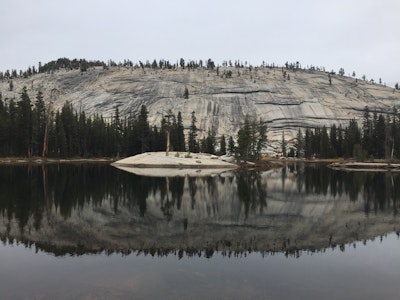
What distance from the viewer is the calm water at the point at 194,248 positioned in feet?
38.9

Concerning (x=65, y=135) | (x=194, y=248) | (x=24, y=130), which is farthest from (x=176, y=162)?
(x=194, y=248)

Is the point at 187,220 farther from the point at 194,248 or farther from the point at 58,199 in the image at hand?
the point at 58,199

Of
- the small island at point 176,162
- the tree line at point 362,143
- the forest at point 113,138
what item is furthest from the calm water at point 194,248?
the tree line at point 362,143

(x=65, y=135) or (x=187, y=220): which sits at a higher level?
(x=65, y=135)

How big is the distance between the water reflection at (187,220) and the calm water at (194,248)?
61mm

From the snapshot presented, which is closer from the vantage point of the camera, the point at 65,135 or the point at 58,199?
the point at 58,199

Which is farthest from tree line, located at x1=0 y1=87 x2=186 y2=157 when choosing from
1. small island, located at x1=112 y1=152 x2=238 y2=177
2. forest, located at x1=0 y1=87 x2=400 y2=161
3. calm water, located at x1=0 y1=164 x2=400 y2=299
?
calm water, located at x1=0 y1=164 x2=400 y2=299

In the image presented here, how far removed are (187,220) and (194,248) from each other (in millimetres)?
6008

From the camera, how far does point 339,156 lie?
148 meters

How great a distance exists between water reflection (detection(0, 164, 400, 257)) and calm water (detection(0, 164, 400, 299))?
61mm

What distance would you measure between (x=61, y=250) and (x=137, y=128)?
10716cm

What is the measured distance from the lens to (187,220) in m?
22.7

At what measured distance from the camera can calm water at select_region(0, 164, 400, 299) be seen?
11867 mm

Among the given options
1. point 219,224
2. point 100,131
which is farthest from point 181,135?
point 219,224
